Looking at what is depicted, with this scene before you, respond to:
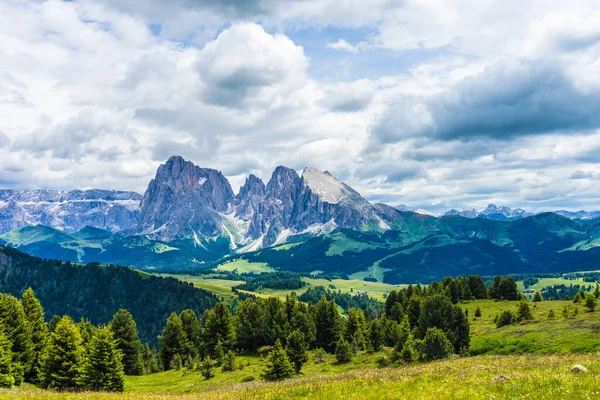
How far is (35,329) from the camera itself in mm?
75688

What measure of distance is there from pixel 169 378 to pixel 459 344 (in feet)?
208

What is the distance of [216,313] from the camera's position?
107 meters

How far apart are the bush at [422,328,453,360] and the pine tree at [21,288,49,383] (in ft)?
227

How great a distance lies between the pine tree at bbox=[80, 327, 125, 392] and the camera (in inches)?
2080

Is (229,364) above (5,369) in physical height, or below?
below

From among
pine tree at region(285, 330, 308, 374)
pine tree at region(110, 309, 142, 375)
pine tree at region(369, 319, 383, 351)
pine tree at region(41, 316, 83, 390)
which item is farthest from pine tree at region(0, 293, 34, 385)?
pine tree at region(369, 319, 383, 351)

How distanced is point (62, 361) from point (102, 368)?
800 centimetres

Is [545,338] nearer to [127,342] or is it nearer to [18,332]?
[18,332]

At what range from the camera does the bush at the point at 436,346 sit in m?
70.0

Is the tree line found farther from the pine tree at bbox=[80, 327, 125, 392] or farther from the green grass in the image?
the green grass

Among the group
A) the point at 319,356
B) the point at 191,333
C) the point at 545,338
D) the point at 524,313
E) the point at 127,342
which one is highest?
the point at 545,338

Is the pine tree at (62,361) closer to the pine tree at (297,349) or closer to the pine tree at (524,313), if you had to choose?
the pine tree at (297,349)

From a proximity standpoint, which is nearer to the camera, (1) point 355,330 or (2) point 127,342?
(2) point 127,342

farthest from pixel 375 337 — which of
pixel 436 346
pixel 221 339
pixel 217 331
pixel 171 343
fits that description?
pixel 171 343
